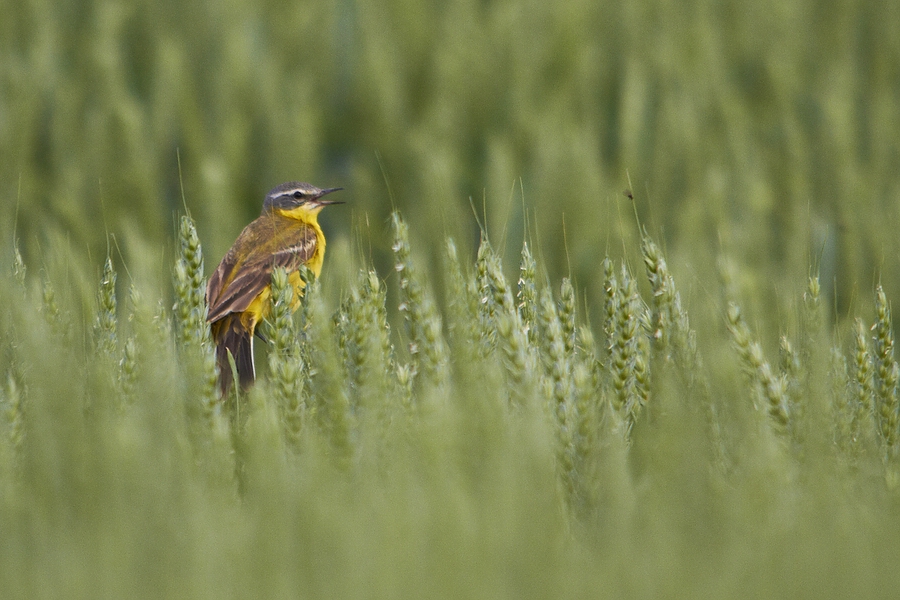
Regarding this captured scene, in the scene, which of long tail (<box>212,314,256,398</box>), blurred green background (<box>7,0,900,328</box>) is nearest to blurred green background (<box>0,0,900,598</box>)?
blurred green background (<box>7,0,900,328</box>)

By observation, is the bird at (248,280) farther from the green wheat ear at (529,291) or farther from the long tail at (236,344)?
the green wheat ear at (529,291)

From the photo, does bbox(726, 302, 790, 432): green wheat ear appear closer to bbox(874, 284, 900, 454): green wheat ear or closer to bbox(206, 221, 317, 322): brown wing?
bbox(874, 284, 900, 454): green wheat ear

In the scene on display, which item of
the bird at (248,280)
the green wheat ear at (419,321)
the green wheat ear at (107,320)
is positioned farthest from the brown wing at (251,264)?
the green wheat ear at (419,321)

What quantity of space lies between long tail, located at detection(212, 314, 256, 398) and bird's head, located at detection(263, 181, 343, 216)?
2.26 feet

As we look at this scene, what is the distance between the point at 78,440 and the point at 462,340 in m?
0.71

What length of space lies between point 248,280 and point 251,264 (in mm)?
88

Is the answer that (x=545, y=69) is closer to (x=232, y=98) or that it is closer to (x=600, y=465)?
(x=232, y=98)

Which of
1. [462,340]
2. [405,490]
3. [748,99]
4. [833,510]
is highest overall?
[748,99]

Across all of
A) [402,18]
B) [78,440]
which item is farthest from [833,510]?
[402,18]

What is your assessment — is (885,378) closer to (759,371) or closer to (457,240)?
(759,371)

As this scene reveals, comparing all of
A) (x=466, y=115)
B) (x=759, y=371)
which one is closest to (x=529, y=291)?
(x=759, y=371)

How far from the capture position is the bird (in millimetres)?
3576

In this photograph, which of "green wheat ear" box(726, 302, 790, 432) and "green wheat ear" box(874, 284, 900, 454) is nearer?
"green wheat ear" box(726, 302, 790, 432)

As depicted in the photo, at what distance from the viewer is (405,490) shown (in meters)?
1.55
